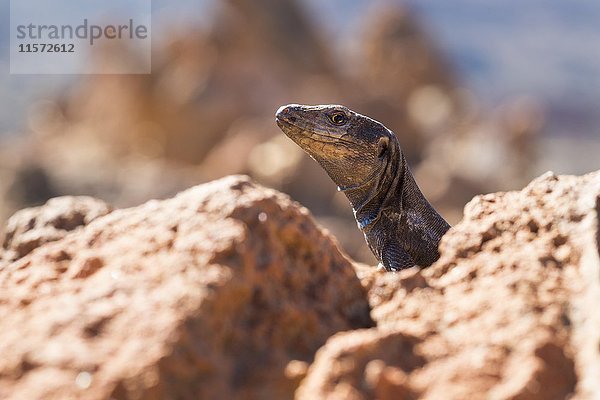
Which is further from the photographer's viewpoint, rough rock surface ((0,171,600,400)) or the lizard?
the lizard

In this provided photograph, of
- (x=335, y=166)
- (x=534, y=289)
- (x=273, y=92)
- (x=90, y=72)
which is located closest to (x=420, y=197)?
(x=335, y=166)

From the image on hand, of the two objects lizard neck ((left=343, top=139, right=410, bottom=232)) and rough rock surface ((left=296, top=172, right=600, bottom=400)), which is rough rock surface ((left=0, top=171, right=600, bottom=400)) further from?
lizard neck ((left=343, top=139, right=410, bottom=232))

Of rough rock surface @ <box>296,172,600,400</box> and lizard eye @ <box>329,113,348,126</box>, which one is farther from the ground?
lizard eye @ <box>329,113,348,126</box>

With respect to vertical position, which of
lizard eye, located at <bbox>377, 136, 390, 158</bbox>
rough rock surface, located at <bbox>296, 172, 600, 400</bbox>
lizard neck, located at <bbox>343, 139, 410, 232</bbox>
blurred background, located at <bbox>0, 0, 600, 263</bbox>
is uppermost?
blurred background, located at <bbox>0, 0, 600, 263</bbox>

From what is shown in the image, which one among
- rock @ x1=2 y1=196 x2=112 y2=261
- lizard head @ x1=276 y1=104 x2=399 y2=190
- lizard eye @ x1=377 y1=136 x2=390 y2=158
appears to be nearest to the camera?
rock @ x1=2 y1=196 x2=112 y2=261

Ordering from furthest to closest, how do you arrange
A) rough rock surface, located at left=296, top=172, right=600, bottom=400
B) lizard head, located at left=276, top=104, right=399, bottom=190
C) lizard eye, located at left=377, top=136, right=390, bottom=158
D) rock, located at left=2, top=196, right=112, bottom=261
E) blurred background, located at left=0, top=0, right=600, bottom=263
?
1. blurred background, located at left=0, top=0, right=600, bottom=263
2. lizard eye, located at left=377, top=136, right=390, bottom=158
3. lizard head, located at left=276, top=104, right=399, bottom=190
4. rock, located at left=2, top=196, right=112, bottom=261
5. rough rock surface, located at left=296, top=172, right=600, bottom=400

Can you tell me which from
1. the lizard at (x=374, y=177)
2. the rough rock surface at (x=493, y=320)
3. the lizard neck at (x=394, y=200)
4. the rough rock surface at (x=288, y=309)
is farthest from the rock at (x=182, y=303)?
the lizard neck at (x=394, y=200)

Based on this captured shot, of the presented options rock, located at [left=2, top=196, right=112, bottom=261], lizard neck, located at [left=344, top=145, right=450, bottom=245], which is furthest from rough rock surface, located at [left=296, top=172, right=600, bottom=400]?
rock, located at [left=2, top=196, right=112, bottom=261]

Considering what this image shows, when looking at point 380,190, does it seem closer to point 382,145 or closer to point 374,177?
point 374,177
